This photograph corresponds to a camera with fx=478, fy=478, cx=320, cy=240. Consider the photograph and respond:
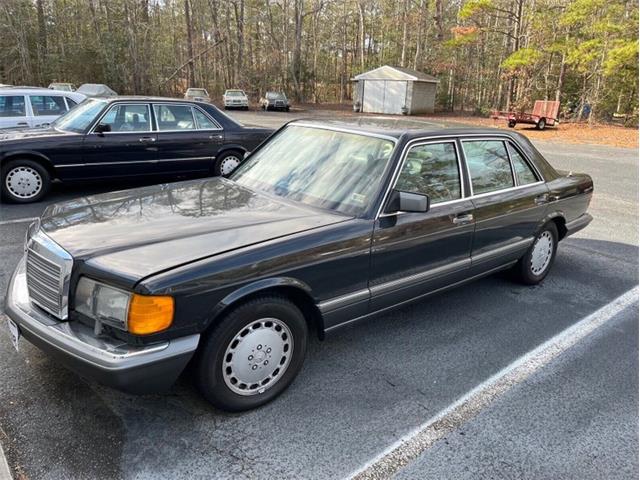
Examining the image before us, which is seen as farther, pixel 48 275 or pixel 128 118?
pixel 128 118

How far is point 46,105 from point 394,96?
1098 inches

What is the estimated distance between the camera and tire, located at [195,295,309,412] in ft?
8.28

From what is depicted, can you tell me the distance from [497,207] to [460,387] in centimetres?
164

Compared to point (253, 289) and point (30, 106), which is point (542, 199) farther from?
point (30, 106)

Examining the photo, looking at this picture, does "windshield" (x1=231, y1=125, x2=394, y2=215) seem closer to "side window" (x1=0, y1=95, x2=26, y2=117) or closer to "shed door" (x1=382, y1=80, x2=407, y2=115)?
"side window" (x1=0, y1=95, x2=26, y2=117)

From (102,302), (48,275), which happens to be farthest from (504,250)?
(48,275)

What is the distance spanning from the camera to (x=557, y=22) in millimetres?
27141

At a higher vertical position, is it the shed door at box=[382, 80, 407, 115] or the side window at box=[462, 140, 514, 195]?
the shed door at box=[382, 80, 407, 115]

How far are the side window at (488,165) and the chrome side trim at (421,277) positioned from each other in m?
0.60

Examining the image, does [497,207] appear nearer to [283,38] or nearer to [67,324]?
[67,324]

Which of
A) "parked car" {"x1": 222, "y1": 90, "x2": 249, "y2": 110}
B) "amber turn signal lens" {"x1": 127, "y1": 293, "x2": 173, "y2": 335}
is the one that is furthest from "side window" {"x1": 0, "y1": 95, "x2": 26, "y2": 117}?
"parked car" {"x1": 222, "y1": 90, "x2": 249, "y2": 110}

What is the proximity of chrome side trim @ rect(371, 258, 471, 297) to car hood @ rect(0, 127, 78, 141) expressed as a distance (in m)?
5.91

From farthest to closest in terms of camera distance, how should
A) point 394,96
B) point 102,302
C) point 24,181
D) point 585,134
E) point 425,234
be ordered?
A: point 394,96 < point 585,134 < point 24,181 < point 425,234 < point 102,302

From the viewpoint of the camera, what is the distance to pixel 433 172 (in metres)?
3.63
